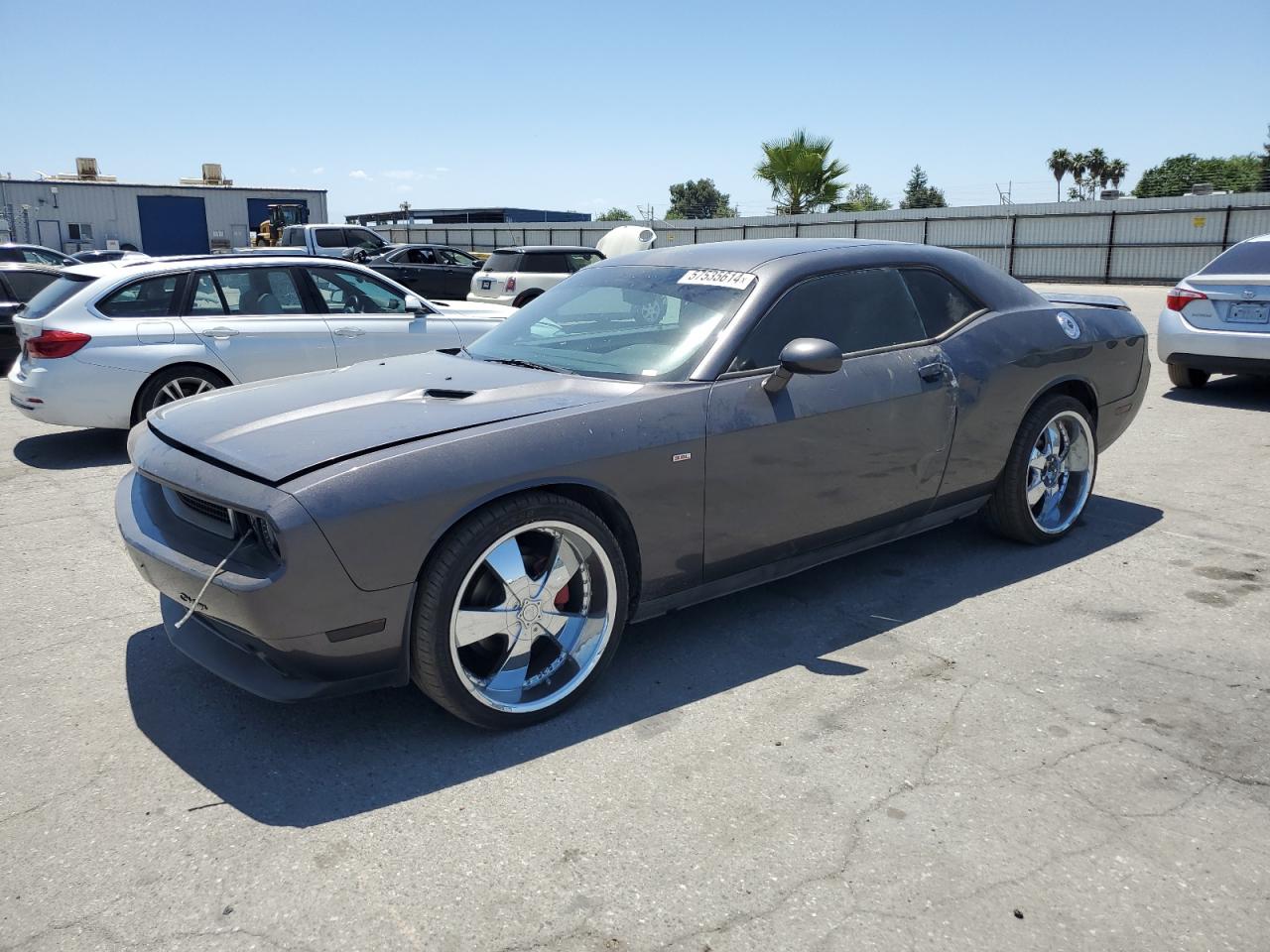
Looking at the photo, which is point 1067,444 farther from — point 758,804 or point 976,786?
point 758,804

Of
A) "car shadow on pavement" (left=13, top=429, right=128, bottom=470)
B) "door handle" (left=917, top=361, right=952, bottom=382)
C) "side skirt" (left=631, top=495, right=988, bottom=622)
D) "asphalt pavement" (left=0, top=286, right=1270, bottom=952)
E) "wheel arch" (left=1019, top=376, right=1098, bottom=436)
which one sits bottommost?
"asphalt pavement" (left=0, top=286, right=1270, bottom=952)

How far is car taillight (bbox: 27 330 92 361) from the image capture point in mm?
7047

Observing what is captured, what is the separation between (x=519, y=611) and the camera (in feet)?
10.6

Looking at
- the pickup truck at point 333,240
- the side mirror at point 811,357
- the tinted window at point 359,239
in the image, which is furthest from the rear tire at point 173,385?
the tinted window at point 359,239

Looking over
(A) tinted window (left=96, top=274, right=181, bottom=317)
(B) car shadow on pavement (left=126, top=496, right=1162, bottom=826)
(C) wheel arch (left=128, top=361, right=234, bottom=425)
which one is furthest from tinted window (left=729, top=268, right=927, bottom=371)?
(A) tinted window (left=96, top=274, right=181, bottom=317)

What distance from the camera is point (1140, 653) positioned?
3824mm

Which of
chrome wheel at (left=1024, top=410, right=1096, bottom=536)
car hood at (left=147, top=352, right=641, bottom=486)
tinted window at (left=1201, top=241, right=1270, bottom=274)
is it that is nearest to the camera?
car hood at (left=147, top=352, right=641, bottom=486)

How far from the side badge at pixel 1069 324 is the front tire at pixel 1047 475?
0.32m

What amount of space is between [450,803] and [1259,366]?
8.39 meters

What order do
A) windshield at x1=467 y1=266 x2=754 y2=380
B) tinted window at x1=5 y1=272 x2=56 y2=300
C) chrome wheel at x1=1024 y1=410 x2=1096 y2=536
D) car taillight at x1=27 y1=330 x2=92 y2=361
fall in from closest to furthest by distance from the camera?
1. windshield at x1=467 y1=266 x2=754 y2=380
2. chrome wheel at x1=1024 y1=410 x2=1096 y2=536
3. car taillight at x1=27 y1=330 x2=92 y2=361
4. tinted window at x1=5 y1=272 x2=56 y2=300

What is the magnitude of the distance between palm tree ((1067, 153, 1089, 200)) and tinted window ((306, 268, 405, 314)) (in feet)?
261

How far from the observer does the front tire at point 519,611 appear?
9.98ft

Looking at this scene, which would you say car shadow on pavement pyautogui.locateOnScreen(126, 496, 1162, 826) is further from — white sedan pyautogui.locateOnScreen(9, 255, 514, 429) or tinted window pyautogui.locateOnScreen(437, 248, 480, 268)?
tinted window pyautogui.locateOnScreen(437, 248, 480, 268)

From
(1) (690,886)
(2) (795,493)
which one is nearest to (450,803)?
(1) (690,886)
